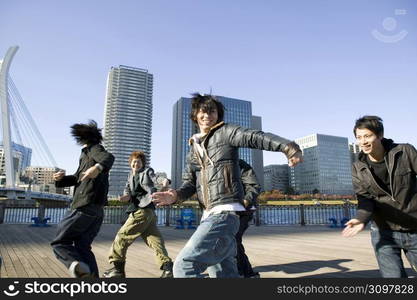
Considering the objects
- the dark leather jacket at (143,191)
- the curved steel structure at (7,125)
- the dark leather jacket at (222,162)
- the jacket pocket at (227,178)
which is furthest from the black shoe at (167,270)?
the curved steel structure at (7,125)

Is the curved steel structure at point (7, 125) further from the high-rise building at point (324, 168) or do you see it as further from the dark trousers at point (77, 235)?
the high-rise building at point (324, 168)

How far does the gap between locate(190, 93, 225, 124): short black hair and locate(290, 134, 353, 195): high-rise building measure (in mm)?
157626

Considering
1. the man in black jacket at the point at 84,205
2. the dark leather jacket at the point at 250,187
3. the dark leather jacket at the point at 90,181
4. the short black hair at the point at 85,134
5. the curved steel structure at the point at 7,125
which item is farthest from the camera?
the curved steel structure at the point at 7,125

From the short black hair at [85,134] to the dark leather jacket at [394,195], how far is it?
3359mm

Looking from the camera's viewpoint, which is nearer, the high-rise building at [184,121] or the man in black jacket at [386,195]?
the man in black jacket at [386,195]

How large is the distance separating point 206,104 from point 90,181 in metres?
1.92

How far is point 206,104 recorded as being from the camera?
108 inches

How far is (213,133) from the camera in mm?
2643

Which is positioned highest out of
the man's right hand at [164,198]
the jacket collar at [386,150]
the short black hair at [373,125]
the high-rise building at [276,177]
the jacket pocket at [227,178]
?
the high-rise building at [276,177]

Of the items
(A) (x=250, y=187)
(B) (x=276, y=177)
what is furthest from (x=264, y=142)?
(B) (x=276, y=177)

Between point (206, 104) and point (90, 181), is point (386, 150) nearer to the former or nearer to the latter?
point (206, 104)

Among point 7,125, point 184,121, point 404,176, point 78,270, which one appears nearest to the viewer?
point 404,176

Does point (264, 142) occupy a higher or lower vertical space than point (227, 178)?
higher

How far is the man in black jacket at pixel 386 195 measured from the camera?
2.53 meters
